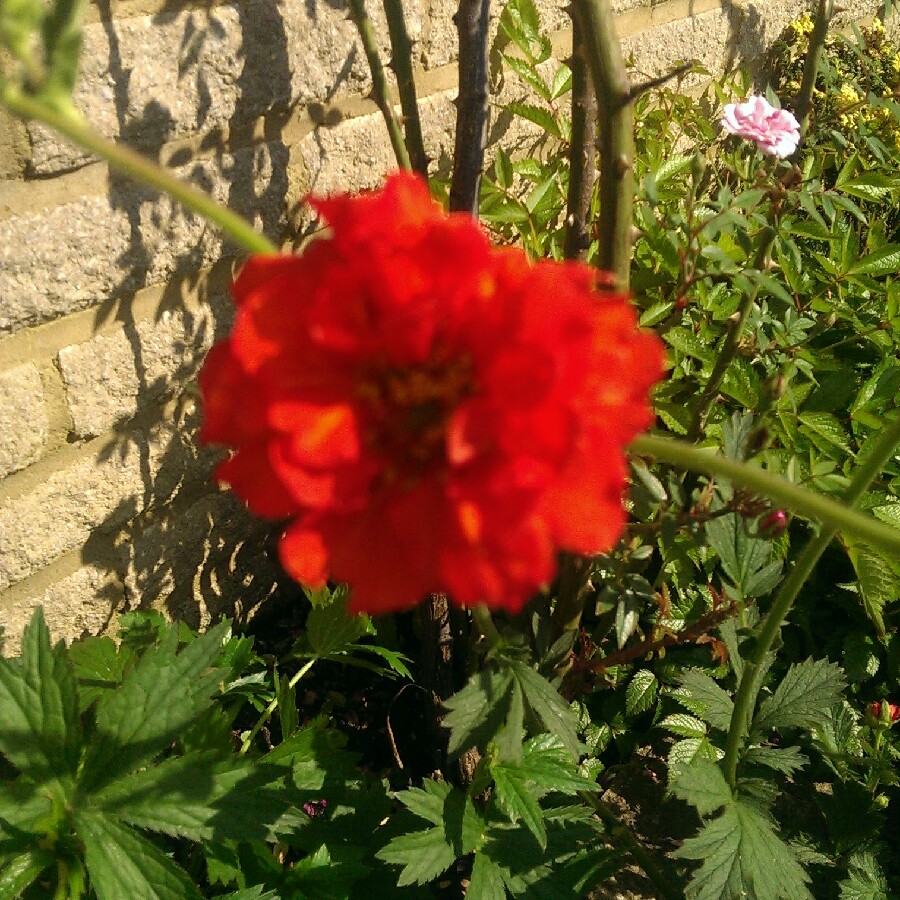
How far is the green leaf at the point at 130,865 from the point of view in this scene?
108cm

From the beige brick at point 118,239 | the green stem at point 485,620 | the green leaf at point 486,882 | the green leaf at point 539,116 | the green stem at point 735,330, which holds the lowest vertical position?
the green leaf at point 486,882

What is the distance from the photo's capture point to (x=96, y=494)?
5.13ft

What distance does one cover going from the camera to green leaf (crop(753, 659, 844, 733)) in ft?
4.62

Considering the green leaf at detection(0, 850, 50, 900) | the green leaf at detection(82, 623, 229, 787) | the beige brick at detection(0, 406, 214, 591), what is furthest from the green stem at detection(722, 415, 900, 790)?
the beige brick at detection(0, 406, 214, 591)

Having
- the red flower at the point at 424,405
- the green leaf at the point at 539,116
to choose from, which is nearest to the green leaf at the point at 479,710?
the red flower at the point at 424,405

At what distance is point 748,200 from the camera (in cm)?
136

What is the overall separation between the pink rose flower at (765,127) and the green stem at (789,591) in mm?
709

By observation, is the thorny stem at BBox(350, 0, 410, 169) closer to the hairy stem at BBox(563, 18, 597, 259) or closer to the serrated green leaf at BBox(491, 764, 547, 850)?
the hairy stem at BBox(563, 18, 597, 259)

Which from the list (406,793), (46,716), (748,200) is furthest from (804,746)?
(46,716)

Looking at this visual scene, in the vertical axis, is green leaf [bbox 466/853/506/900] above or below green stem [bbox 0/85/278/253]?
below

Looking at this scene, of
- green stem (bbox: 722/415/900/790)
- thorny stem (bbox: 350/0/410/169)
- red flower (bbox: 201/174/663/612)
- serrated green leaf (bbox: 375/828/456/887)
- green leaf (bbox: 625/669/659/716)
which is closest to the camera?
red flower (bbox: 201/174/663/612)

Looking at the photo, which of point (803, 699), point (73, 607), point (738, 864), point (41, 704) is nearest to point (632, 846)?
point (738, 864)

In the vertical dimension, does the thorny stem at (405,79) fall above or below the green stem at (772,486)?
above

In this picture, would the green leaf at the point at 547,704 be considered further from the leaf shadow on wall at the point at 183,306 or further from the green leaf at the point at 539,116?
the green leaf at the point at 539,116
